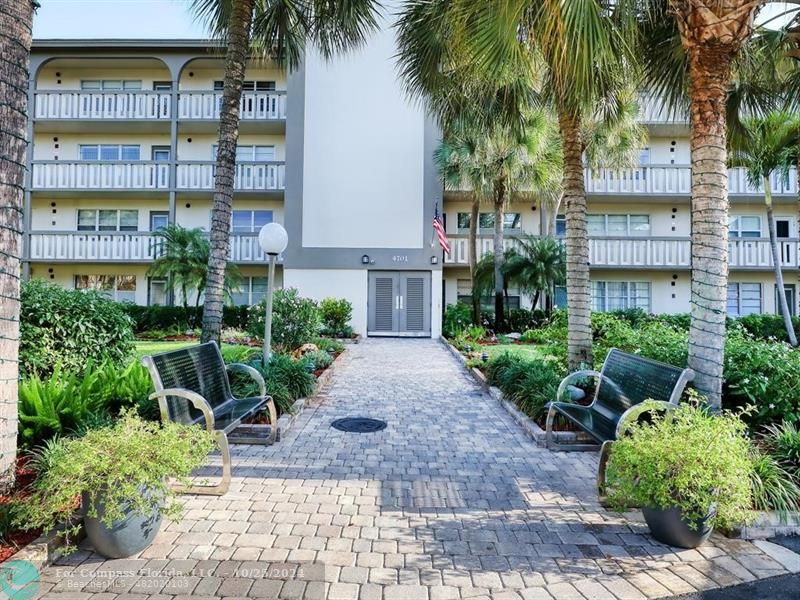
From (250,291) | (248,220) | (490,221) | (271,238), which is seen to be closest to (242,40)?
(271,238)

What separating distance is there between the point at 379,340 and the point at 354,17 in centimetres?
1201

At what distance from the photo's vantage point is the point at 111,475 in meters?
2.73

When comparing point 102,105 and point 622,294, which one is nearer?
point 102,105

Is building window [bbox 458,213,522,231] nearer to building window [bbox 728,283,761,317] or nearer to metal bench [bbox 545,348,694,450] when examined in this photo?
building window [bbox 728,283,761,317]

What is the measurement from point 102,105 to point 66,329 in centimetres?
1803

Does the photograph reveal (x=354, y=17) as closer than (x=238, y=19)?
No

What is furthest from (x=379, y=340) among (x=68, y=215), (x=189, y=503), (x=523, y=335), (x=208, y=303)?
(x=68, y=215)

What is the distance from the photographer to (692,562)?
9.58 ft

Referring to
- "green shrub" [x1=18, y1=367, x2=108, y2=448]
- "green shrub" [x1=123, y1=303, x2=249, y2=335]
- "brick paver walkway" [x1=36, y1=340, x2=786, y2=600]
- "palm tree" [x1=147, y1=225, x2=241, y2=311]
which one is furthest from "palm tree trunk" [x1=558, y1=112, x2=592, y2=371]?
"green shrub" [x1=123, y1=303, x2=249, y2=335]

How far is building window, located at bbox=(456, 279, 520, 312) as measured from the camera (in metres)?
19.5

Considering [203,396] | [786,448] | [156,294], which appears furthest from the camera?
[156,294]

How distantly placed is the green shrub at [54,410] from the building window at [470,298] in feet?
53.2

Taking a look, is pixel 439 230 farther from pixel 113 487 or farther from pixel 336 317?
pixel 113 487

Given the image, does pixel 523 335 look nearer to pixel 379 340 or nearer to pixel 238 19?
pixel 379 340
